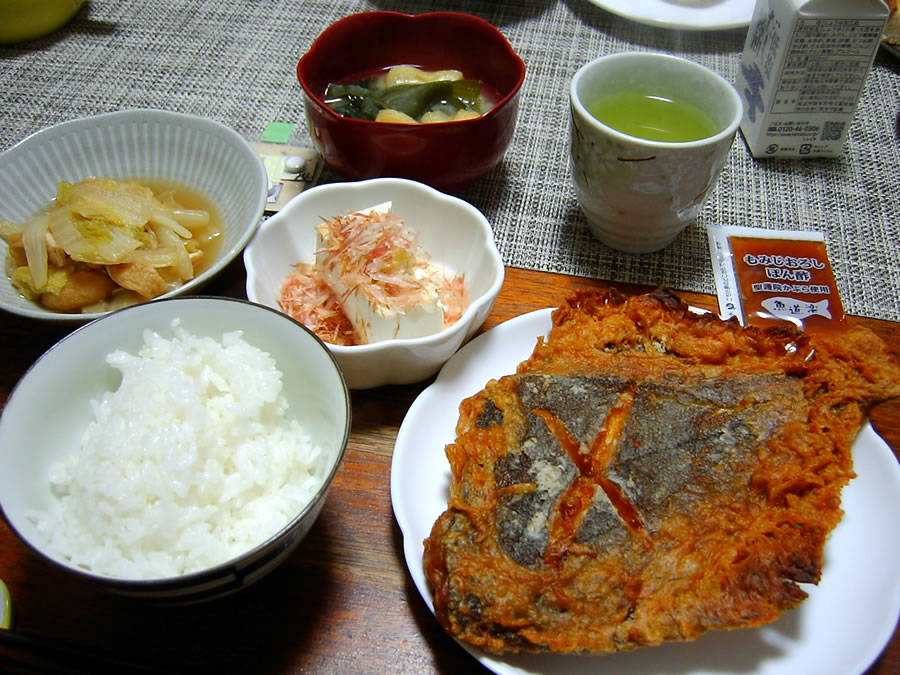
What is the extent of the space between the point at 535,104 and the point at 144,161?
147 cm

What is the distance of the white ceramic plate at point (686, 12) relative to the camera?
2666 mm

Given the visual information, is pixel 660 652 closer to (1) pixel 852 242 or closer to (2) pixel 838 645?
(2) pixel 838 645

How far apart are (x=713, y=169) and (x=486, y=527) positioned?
114 centimetres

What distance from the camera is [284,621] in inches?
51.2

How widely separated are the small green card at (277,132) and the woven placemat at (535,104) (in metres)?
0.03

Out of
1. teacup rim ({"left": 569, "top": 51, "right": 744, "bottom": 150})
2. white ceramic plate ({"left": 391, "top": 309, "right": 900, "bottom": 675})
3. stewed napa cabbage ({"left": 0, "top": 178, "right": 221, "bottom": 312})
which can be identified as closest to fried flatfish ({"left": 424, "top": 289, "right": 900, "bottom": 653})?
white ceramic plate ({"left": 391, "top": 309, "right": 900, "bottom": 675})

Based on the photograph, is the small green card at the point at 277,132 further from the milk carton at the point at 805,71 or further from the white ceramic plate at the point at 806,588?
the milk carton at the point at 805,71

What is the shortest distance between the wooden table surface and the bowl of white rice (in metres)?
0.11

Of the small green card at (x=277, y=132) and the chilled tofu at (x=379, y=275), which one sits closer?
the chilled tofu at (x=379, y=275)

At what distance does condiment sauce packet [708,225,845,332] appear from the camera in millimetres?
1817

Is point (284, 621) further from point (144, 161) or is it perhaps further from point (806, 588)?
point (144, 161)

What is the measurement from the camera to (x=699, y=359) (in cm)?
148

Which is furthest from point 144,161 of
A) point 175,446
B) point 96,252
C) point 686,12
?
point 686,12

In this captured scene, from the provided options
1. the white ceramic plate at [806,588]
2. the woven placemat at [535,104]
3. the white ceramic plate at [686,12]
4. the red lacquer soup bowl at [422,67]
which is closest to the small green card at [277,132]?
the woven placemat at [535,104]
